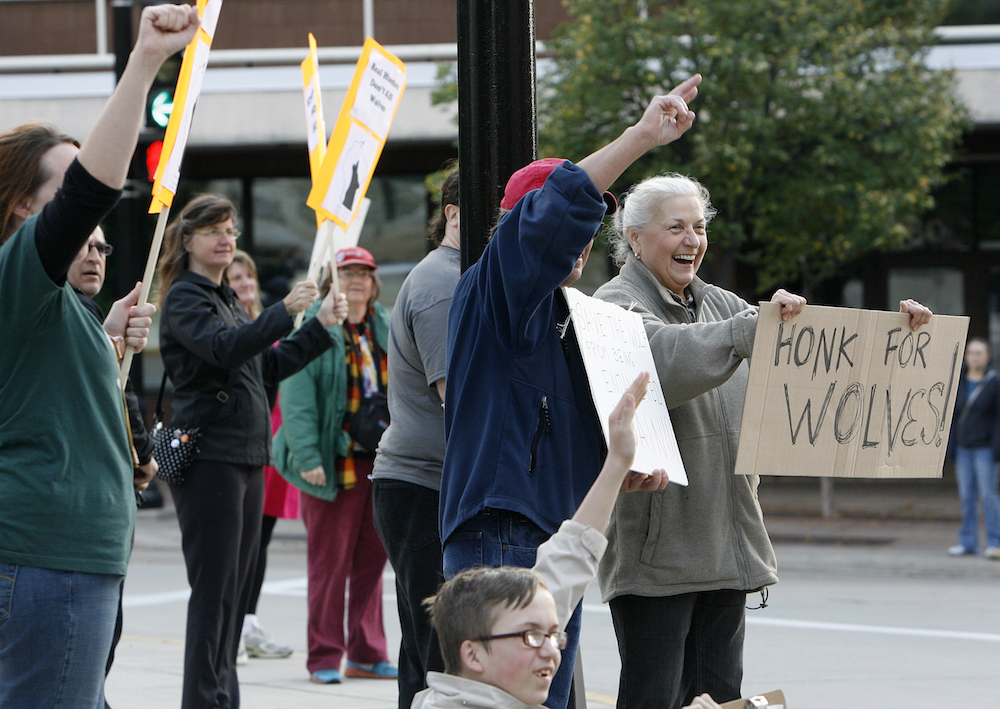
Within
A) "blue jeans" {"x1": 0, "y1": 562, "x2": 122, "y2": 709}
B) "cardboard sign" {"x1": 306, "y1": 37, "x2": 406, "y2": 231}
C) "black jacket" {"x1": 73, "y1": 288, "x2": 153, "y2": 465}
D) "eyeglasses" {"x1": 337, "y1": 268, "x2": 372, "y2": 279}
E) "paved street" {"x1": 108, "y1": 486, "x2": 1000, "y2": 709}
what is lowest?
"paved street" {"x1": 108, "y1": 486, "x2": 1000, "y2": 709}

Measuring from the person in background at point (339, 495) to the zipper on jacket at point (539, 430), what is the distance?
3323 mm

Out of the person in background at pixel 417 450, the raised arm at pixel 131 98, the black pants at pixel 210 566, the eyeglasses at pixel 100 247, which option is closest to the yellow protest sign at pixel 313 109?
the person in background at pixel 417 450

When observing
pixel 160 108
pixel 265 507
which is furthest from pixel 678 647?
pixel 160 108

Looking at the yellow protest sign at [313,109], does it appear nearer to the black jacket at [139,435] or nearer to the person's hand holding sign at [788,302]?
the black jacket at [139,435]

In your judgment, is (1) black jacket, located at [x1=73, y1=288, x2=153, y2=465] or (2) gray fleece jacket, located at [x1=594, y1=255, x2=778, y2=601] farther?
(1) black jacket, located at [x1=73, y1=288, x2=153, y2=465]

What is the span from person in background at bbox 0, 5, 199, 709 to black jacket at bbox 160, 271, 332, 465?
195cm

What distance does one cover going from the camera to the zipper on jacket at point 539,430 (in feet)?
9.82

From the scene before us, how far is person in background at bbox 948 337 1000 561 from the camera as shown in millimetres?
11430

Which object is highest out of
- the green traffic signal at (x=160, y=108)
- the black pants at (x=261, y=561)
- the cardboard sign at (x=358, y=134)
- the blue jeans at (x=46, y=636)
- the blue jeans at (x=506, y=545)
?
the green traffic signal at (x=160, y=108)

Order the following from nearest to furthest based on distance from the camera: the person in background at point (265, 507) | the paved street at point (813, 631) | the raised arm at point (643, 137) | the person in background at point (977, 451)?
the raised arm at point (643, 137), the paved street at point (813, 631), the person in background at point (265, 507), the person in background at point (977, 451)

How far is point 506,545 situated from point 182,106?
1.78 metres

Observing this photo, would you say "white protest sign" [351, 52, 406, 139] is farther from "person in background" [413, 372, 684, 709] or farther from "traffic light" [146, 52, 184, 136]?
"traffic light" [146, 52, 184, 136]

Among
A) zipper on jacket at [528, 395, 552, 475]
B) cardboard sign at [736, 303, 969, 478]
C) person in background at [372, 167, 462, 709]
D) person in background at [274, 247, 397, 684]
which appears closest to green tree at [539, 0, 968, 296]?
person in background at [274, 247, 397, 684]

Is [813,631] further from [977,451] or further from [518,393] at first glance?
[518,393]
